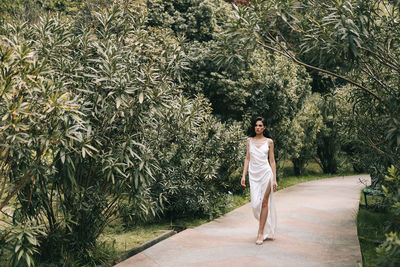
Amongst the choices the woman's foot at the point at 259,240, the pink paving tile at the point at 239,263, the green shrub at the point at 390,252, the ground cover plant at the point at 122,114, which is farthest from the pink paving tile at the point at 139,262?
the green shrub at the point at 390,252

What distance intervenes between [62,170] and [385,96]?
437 centimetres

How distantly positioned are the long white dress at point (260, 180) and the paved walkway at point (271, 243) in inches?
12.4

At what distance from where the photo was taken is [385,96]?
5.54m

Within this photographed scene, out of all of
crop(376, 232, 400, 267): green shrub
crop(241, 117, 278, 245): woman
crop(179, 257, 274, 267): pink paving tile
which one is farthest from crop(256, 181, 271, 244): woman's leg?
crop(376, 232, 400, 267): green shrub

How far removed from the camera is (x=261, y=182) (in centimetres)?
657

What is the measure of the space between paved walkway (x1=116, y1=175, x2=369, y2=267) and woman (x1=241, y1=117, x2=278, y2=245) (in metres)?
0.28

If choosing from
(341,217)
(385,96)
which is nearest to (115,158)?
(385,96)

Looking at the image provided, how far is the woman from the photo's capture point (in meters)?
6.50

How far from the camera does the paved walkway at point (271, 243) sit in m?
5.59

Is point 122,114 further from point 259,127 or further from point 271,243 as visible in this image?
point 271,243

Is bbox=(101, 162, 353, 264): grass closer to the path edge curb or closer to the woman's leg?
the path edge curb

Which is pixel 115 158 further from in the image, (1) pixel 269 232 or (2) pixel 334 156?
(2) pixel 334 156

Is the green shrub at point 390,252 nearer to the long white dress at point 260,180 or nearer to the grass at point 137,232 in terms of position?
the long white dress at point 260,180

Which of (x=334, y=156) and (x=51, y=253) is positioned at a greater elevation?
(x=51, y=253)
